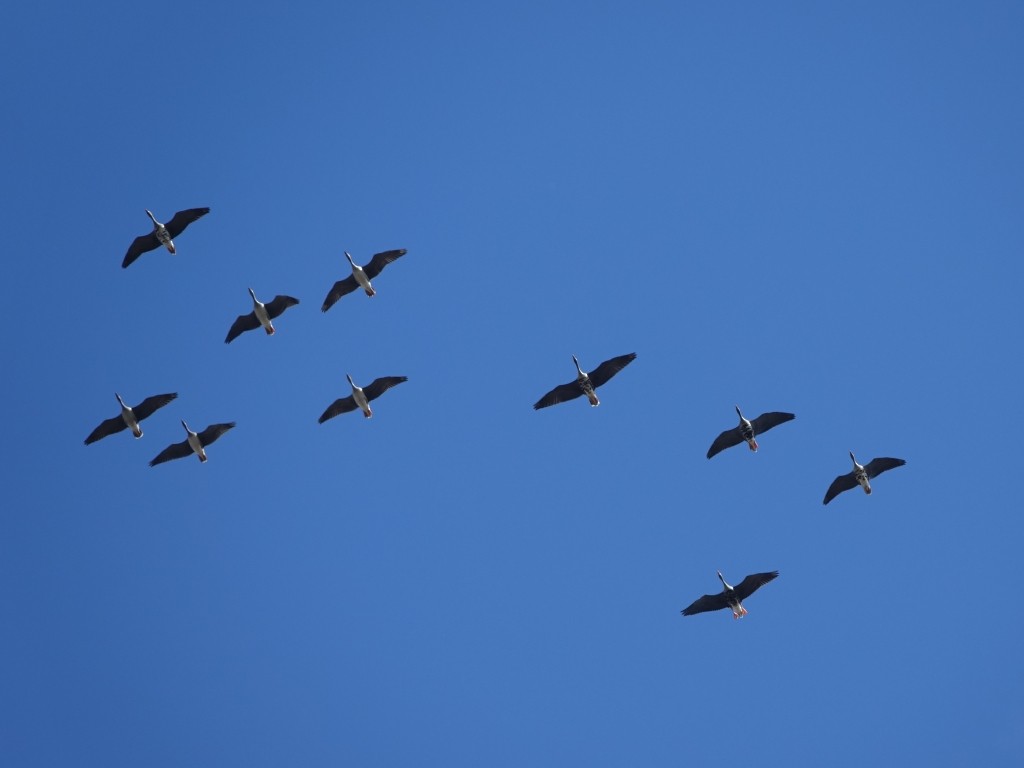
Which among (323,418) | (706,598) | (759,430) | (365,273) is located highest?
(365,273)

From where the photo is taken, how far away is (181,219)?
66.9 metres

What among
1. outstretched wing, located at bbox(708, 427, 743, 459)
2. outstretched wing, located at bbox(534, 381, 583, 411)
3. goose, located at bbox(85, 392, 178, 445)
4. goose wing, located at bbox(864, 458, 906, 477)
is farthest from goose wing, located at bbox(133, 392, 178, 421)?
goose wing, located at bbox(864, 458, 906, 477)

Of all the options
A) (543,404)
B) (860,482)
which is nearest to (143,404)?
(543,404)

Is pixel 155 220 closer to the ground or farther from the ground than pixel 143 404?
farther from the ground

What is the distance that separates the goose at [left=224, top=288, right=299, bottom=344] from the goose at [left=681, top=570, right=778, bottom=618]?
1884 cm

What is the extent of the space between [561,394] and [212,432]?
1346 cm

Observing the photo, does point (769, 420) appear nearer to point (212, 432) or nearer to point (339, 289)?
point (339, 289)

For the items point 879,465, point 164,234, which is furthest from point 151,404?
point 879,465

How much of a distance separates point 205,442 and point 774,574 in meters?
22.0

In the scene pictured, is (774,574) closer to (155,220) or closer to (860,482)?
(860,482)

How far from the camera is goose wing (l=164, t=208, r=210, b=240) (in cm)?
6656

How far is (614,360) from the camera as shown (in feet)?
210

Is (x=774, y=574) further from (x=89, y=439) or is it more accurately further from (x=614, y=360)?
(x=89, y=439)

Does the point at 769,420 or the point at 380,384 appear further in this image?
the point at 380,384
